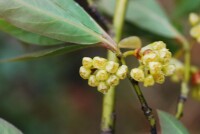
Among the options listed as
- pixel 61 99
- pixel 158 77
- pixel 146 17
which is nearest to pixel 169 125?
pixel 158 77

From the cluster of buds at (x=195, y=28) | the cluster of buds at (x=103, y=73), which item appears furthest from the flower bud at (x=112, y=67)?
the cluster of buds at (x=195, y=28)

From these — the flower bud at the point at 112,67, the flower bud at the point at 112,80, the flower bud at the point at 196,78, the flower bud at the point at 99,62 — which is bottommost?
the flower bud at the point at 196,78

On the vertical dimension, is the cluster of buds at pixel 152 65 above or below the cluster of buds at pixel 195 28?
below

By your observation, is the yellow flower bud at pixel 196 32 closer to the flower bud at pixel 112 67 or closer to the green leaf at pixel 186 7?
the green leaf at pixel 186 7

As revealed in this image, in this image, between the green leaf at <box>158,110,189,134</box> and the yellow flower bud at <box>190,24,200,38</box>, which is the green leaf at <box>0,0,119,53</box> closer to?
the green leaf at <box>158,110,189,134</box>

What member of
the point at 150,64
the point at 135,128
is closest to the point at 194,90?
the point at 150,64

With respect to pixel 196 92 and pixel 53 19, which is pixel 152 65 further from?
pixel 196 92

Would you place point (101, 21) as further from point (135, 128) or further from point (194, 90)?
point (135, 128)

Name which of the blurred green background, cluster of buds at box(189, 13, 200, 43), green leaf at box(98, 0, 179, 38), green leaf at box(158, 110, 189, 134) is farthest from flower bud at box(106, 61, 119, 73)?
the blurred green background
